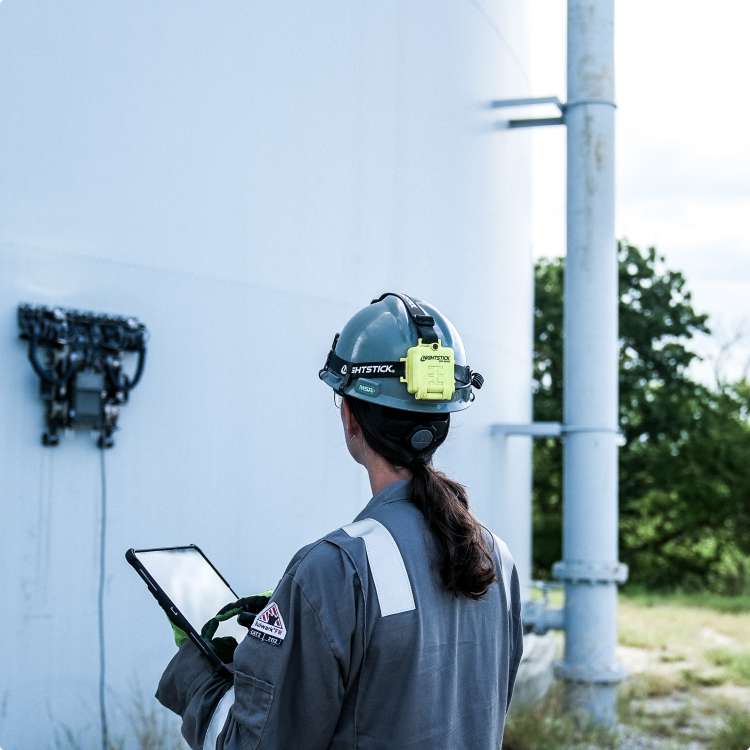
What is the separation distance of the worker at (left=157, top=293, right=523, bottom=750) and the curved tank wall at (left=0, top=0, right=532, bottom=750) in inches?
71.2


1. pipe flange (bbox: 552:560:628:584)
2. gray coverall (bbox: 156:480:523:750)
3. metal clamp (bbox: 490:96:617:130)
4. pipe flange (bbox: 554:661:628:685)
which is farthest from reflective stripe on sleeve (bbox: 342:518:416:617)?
metal clamp (bbox: 490:96:617:130)

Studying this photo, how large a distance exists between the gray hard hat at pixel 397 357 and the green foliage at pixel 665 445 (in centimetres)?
1548

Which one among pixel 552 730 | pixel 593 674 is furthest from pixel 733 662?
pixel 552 730

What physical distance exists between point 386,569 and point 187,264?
100 inches

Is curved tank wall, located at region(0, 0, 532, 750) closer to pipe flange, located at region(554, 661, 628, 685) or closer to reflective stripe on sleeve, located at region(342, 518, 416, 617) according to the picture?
reflective stripe on sleeve, located at region(342, 518, 416, 617)

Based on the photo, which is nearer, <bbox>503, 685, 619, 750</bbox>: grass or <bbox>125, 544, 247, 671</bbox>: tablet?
<bbox>125, 544, 247, 671</bbox>: tablet

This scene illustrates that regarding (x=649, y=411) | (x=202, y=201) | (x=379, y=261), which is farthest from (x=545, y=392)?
(x=202, y=201)

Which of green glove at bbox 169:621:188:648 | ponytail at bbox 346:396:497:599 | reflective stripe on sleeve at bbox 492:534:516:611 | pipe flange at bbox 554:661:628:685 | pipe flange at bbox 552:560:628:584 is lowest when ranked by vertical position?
pipe flange at bbox 554:661:628:685

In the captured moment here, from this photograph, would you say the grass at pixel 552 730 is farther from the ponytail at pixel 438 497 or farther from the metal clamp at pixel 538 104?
the ponytail at pixel 438 497

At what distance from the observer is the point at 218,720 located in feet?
6.47

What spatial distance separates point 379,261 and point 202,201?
1.24 m

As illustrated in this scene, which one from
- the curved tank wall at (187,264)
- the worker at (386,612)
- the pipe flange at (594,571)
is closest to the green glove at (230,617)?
the worker at (386,612)

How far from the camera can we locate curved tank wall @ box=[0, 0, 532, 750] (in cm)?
370

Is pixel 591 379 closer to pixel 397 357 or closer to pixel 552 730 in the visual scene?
pixel 552 730
